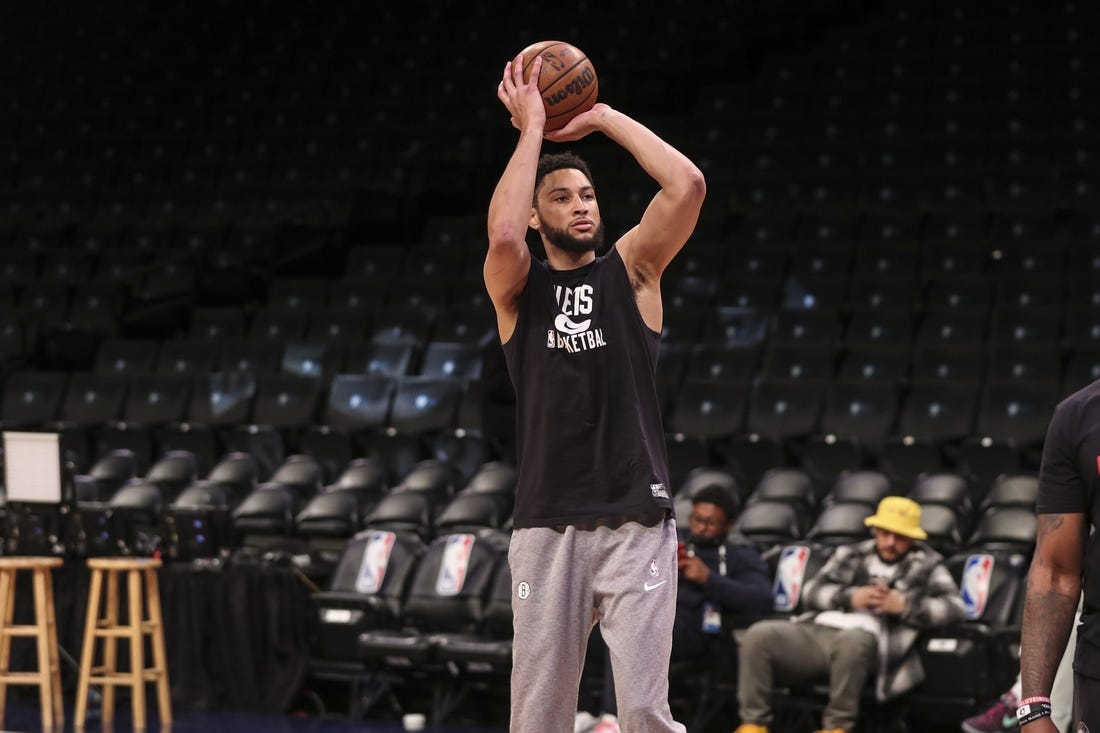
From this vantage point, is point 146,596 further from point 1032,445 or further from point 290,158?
point 290,158

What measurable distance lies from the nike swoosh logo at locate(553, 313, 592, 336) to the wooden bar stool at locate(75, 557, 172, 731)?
450 cm

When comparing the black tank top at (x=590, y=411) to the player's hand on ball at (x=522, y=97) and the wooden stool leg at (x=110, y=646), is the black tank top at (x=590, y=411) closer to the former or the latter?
the player's hand on ball at (x=522, y=97)

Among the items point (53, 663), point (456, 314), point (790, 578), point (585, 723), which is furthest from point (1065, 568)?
point (456, 314)

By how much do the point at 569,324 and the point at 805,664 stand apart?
12.7 feet

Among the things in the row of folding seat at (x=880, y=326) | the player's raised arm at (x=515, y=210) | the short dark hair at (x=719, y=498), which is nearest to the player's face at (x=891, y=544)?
the short dark hair at (x=719, y=498)

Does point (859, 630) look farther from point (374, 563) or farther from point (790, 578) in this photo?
point (374, 563)

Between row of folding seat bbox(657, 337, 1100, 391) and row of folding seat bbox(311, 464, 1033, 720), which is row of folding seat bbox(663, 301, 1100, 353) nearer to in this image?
row of folding seat bbox(657, 337, 1100, 391)

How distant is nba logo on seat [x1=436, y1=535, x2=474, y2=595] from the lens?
8406 millimetres

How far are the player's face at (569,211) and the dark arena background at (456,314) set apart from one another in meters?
4.10

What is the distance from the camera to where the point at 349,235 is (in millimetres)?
13883

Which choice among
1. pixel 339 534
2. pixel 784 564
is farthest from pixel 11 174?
pixel 784 564

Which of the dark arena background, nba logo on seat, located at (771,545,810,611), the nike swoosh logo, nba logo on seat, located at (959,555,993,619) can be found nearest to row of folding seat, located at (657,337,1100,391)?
the dark arena background

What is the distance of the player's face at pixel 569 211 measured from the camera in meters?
3.84

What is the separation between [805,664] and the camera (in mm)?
7164
